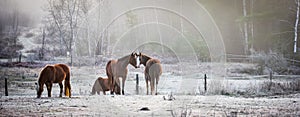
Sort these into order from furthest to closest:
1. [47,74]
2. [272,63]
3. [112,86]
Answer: [272,63] → [112,86] → [47,74]

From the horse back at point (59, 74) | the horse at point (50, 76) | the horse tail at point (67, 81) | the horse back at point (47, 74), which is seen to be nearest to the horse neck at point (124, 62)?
the horse tail at point (67, 81)

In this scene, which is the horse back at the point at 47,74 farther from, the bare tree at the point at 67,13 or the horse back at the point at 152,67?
the bare tree at the point at 67,13

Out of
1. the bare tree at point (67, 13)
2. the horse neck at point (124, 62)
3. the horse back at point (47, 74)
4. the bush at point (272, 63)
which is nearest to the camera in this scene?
the horse back at point (47, 74)

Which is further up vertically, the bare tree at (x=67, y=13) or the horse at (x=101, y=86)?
the bare tree at (x=67, y=13)

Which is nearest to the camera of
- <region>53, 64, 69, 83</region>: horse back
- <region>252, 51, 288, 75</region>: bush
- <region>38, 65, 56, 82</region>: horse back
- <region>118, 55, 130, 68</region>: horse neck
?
<region>38, 65, 56, 82</region>: horse back

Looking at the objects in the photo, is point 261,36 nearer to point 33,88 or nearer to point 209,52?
point 209,52

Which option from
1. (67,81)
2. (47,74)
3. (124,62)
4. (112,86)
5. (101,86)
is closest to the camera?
(47,74)

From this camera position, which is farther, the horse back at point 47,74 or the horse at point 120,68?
the horse at point 120,68

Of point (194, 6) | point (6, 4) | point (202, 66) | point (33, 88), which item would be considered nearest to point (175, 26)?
point (194, 6)

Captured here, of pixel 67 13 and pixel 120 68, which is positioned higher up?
pixel 67 13

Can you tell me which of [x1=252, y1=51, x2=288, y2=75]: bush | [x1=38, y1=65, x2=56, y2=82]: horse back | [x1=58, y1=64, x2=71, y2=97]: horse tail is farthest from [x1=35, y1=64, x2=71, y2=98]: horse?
[x1=252, y1=51, x2=288, y2=75]: bush

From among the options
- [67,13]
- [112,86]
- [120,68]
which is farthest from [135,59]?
[67,13]

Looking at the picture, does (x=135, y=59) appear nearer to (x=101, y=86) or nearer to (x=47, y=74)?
(x=101, y=86)

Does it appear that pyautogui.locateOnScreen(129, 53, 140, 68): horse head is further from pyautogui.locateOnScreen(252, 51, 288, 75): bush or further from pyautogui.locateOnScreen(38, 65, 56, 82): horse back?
pyautogui.locateOnScreen(252, 51, 288, 75): bush
